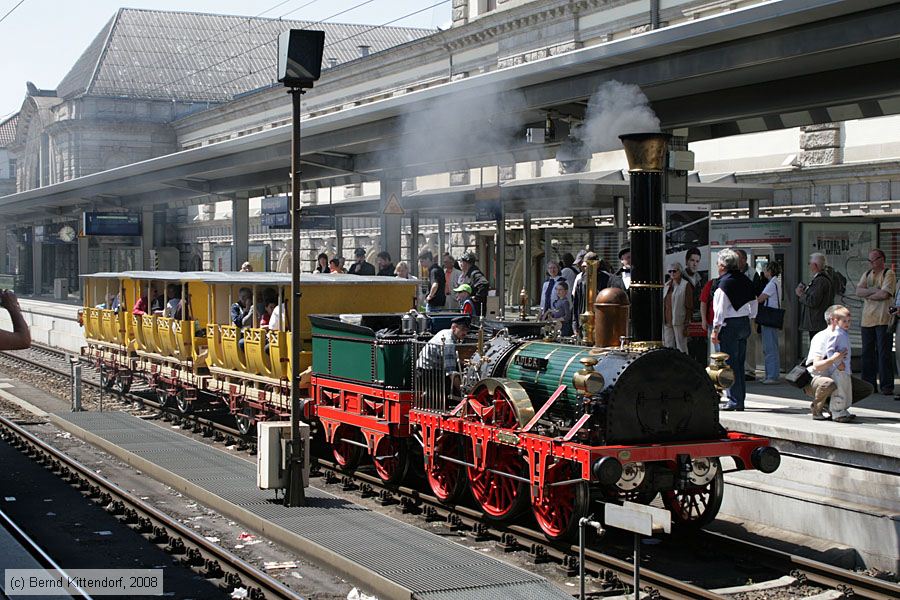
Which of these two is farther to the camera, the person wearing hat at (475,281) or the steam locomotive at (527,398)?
the person wearing hat at (475,281)

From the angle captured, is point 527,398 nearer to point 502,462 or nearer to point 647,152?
point 502,462

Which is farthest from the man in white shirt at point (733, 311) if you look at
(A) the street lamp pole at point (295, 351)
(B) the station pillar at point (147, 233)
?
(B) the station pillar at point (147, 233)

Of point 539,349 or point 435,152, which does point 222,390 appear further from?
point 539,349

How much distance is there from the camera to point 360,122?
1883 cm

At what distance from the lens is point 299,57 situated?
428 inches

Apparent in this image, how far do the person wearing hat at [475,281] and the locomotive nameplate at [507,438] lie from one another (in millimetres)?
5787

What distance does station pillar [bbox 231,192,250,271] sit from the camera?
30266 millimetres

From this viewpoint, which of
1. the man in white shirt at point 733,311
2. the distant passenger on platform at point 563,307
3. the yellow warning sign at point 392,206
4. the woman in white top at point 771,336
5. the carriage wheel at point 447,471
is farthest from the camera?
the yellow warning sign at point 392,206

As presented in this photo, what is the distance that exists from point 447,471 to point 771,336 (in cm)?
508

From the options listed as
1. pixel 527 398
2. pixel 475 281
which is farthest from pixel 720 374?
pixel 475 281

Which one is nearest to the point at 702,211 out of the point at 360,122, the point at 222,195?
the point at 360,122

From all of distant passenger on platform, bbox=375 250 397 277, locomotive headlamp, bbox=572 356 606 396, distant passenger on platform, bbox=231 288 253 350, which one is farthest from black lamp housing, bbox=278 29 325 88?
distant passenger on platform, bbox=375 250 397 277

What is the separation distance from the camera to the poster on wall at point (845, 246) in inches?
589

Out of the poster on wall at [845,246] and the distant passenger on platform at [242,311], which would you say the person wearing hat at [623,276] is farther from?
the distant passenger on platform at [242,311]
